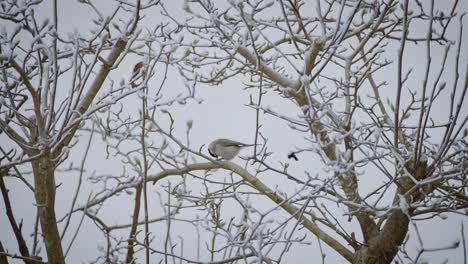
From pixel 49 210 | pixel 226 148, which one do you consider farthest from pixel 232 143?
pixel 49 210

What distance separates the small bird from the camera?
431cm

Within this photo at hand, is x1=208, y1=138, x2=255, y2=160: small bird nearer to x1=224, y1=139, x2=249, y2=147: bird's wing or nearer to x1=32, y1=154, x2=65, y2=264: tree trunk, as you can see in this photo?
x1=224, y1=139, x2=249, y2=147: bird's wing

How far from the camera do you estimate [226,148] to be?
433 centimetres

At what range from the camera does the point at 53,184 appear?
1.70 metres

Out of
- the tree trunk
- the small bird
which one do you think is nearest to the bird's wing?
the small bird

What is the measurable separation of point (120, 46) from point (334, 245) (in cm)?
207

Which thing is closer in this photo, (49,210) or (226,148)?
(49,210)

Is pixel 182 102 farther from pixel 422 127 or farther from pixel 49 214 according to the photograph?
pixel 422 127

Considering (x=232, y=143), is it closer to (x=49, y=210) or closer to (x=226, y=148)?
(x=226, y=148)

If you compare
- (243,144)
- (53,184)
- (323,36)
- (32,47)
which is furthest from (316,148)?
(243,144)

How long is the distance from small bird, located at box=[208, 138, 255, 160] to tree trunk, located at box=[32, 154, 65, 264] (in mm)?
2670

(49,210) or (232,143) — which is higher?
(232,143)

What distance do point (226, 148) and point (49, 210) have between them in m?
2.74

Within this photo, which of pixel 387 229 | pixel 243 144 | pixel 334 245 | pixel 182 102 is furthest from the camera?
pixel 243 144
